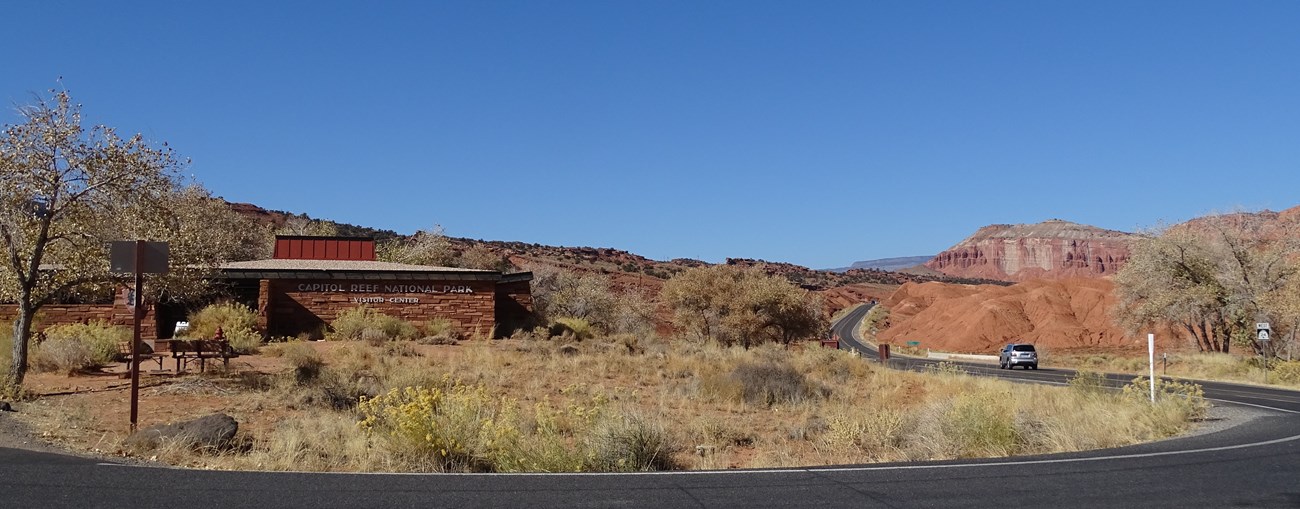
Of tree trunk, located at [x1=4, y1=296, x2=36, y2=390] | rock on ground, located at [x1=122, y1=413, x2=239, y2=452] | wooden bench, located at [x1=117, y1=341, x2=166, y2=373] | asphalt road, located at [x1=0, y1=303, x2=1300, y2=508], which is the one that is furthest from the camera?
wooden bench, located at [x1=117, y1=341, x2=166, y2=373]

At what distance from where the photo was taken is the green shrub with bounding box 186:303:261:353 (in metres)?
24.1

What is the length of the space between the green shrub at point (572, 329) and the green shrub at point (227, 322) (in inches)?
387

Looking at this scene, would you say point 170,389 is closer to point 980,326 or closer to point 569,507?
point 569,507

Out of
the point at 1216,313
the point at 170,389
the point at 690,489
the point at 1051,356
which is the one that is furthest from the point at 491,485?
the point at 1051,356

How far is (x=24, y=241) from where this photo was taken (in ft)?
51.3

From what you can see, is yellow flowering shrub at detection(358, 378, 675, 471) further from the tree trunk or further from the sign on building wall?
the sign on building wall

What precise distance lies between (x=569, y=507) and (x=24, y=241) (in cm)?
1329

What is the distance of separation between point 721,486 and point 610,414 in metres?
3.84

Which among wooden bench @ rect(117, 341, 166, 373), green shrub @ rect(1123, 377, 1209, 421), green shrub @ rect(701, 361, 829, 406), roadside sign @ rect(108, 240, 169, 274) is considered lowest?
green shrub @ rect(701, 361, 829, 406)

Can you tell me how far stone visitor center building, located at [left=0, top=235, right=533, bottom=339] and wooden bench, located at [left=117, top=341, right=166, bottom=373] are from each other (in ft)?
14.3

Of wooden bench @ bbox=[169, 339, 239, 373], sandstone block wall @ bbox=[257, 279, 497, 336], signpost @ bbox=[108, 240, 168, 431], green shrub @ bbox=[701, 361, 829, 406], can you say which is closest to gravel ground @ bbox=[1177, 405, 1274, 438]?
green shrub @ bbox=[701, 361, 829, 406]

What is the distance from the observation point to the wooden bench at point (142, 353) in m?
17.8

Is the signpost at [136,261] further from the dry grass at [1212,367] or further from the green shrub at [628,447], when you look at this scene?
the dry grass at [1212,367]

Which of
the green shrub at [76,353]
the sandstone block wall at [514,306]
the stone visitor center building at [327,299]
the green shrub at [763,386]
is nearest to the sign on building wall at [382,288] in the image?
the stone visitor center building at [327,299]
